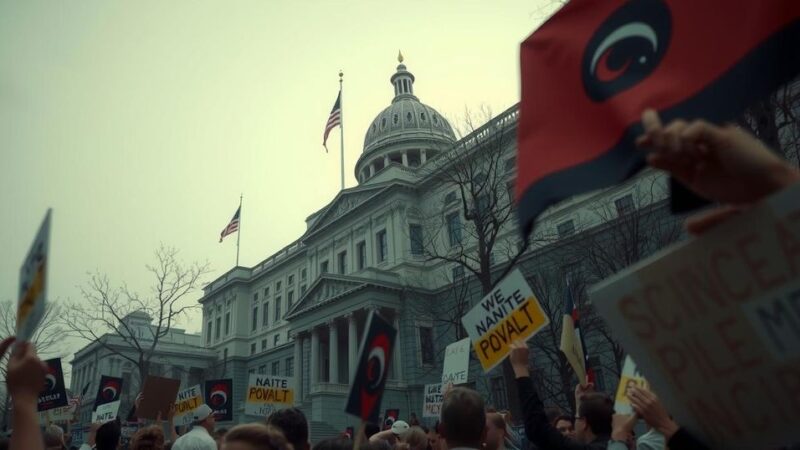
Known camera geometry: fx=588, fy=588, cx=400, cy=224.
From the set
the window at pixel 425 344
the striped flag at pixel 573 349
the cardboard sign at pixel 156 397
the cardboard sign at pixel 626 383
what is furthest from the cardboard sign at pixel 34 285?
the window at pixel 425 344

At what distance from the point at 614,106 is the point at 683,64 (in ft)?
1.15

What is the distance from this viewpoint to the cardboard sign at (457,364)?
10905 mm

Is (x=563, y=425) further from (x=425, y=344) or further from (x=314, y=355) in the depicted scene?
(x=314, y=355)

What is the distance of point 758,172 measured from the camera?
172 cm

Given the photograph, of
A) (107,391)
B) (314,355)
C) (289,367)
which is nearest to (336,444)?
(107,391)

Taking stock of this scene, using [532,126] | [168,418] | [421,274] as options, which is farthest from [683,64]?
[421,274]

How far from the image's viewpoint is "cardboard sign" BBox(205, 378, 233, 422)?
47.4ft

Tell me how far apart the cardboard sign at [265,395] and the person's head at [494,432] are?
1082 centimetres

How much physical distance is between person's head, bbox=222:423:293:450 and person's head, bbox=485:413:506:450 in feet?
8.97

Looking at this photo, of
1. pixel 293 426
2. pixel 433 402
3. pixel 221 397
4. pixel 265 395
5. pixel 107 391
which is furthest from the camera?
pixel 265 395

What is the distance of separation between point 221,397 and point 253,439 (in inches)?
506

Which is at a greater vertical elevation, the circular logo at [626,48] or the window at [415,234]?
the window at [415,234]

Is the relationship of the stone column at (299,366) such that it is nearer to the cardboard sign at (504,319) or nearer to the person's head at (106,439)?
the cardboard sign at (504,319)

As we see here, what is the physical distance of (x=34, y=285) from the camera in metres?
2.53
